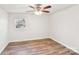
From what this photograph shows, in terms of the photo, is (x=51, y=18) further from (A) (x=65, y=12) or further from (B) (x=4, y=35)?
(B) (x=4, y=35)

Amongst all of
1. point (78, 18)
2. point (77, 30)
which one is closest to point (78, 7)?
point (78, 18)

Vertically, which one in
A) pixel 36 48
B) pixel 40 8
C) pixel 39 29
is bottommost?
pixel 36 48

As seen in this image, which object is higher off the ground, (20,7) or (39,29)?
(20,7)

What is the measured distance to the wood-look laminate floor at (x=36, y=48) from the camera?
1494 mm

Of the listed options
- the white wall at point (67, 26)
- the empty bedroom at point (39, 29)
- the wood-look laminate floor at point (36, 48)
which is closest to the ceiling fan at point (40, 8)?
the empty bedroom at point (39, 29)

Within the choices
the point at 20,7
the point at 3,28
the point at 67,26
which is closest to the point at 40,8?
the point at 20,7

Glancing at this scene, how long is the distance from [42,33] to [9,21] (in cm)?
43

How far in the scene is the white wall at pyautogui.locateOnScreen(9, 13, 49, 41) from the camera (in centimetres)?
152

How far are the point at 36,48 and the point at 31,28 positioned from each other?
258 mm

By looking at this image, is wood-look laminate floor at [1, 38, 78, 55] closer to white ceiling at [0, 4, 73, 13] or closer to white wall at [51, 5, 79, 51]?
white wall at [51, 5, 79, 51]

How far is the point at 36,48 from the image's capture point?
1517mm

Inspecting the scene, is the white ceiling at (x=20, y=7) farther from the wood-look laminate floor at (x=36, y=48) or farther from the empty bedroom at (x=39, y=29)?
the wood-look laminate floor at (x=36, y=48)

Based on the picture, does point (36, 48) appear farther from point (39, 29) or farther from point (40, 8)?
point (40, 8)

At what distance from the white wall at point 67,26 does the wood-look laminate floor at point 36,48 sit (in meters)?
0.09
